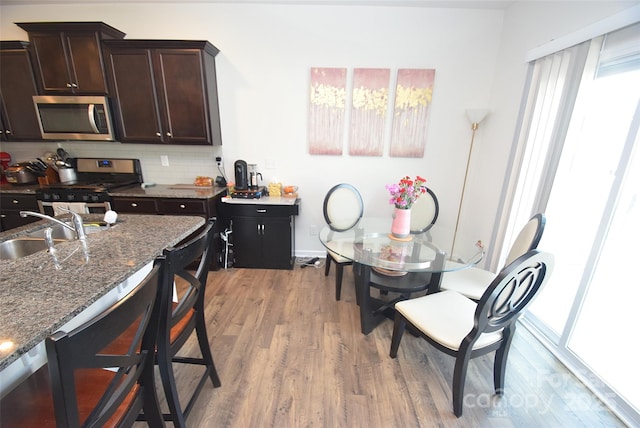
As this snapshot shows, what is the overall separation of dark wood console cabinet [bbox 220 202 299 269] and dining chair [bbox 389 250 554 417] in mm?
1550

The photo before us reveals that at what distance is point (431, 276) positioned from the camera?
6.13 ft

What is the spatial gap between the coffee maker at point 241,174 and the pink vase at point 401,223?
5.69 ft

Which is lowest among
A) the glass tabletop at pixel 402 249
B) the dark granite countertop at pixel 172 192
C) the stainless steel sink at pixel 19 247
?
the glass tabletop at pixel 402 249

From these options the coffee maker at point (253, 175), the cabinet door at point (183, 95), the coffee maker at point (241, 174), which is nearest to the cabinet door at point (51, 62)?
the cabinet door at point (183, 95)

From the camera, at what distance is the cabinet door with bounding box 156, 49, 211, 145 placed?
251cm

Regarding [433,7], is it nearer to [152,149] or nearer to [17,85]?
[152,149]

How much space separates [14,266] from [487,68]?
3.82m

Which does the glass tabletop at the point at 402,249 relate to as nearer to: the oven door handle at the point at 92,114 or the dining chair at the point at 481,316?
the dining chair at the point at 481,316

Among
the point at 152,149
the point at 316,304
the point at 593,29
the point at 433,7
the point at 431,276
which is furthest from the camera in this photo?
the point at 152,149

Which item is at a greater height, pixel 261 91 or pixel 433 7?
pixel 433 7

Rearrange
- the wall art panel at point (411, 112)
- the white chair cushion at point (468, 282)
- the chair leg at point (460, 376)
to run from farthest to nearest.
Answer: the wall art panel at point (411, 112) → the white chair cushion at point (468, 282) → the chair leg at point (460, 376)

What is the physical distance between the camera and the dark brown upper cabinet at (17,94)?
2.51 m

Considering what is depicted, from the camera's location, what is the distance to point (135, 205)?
2652 millimetres

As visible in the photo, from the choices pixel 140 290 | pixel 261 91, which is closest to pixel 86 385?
pixel 140 290
